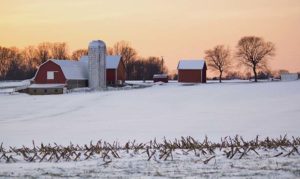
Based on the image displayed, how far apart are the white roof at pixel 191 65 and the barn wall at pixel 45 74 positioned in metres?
23.3

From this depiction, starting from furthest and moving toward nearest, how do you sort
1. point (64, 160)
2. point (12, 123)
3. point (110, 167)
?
point (12, 123)
point (64, 160)
point (110, 167)

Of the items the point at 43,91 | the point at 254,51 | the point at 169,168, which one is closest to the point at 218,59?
the point at 254,51

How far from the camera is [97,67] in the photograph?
71750 mm

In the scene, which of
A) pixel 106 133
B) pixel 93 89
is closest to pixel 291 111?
pixel 106 133

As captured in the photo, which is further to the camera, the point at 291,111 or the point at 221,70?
the point at 221,70

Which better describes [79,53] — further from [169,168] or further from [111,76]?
[169,168]

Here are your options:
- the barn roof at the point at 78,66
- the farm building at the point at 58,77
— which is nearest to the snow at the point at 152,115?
the farm building at the point at 58,77

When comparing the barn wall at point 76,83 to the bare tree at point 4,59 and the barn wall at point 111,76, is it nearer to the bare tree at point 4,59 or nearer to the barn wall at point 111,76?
the barn wall at point 111,76

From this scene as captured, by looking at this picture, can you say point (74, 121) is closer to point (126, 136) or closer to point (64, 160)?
point (126, 136)

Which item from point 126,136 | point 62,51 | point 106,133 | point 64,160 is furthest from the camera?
point 62,51

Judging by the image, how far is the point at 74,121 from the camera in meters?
35.5

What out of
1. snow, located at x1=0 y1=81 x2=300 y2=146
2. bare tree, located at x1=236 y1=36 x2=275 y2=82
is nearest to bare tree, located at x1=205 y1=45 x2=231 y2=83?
bare tree, located at x1=236 y1=36 x2=275 y2=82

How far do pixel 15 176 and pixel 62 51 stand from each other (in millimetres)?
134901

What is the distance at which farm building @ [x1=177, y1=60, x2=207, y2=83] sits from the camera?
82.8 meters
